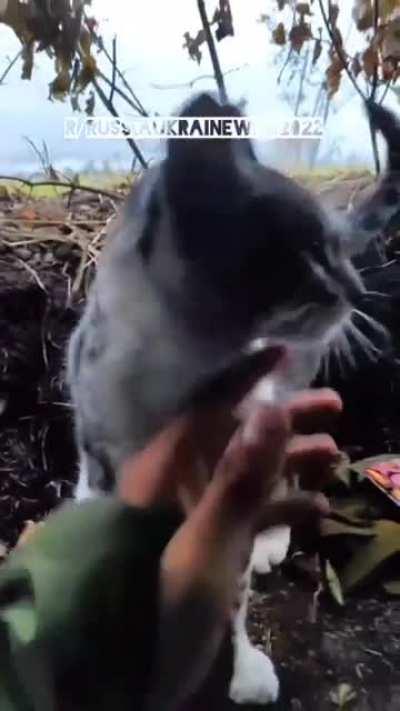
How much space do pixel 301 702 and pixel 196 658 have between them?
0.17 metres

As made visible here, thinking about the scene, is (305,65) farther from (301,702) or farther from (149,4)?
(301,702)

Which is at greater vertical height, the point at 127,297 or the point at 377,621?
the point at 127,297

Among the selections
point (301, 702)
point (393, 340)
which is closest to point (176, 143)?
point (393, 340)

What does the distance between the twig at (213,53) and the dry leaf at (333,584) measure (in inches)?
27.0

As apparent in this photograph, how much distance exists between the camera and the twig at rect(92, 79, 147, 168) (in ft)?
4.97

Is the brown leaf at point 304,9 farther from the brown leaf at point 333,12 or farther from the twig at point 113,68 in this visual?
the twig at point 113,68

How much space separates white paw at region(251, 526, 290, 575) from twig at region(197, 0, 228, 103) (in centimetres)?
61

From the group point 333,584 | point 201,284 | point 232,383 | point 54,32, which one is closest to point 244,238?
point 201,284

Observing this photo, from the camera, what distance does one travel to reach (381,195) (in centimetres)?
155

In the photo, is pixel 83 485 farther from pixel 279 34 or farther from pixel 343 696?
pixel 279 34

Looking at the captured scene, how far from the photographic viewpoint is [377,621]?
1.58 meters

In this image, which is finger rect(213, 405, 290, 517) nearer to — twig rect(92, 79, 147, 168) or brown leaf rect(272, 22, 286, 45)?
twig rect(92, 79, 147, 168)

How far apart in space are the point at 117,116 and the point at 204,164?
15cm

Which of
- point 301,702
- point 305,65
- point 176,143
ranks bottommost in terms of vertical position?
point 301,702
